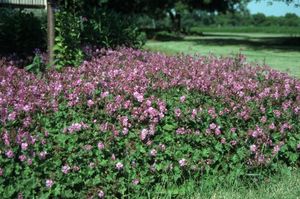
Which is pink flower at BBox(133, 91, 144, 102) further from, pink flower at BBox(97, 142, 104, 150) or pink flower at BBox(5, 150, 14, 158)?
pink flower at BBox(5, 150, 14, 158)

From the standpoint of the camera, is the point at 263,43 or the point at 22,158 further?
the point at 263,43

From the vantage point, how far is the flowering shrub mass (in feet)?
14.3

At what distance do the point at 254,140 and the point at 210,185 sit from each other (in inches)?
30.8

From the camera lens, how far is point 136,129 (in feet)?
16.4

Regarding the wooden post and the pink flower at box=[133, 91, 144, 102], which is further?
the wooden post

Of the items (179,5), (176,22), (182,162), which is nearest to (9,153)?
(182,162)

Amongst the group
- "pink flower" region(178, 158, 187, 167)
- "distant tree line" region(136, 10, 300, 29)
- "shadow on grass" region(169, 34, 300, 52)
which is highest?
"pink flower" region(178, 158, 187, 167)

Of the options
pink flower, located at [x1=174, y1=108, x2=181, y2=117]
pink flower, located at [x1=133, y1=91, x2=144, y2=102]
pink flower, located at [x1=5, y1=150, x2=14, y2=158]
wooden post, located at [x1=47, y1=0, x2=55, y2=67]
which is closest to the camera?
pink flower, located at [x1=5, y1=150, x2=14, y2=158]

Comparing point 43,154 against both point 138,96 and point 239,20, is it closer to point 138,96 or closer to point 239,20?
point 138,96

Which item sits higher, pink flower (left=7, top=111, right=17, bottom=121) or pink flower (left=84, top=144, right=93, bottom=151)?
pink flower (left=7, top=111, right=17, bottom=121)

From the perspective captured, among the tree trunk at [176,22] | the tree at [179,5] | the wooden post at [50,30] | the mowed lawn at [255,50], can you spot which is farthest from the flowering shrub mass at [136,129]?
the tree trunk at [176,22]

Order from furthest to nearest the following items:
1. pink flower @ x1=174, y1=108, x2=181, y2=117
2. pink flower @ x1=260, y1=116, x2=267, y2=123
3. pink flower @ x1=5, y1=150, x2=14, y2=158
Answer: pink flower @ x1=260, y1=116, x2=267, y2=123
pink flower @ x1=174, y1=108, x2=181, y2=117
pink flower @ x1=5, y1=150, x2=14, y2=158

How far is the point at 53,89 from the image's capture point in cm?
559

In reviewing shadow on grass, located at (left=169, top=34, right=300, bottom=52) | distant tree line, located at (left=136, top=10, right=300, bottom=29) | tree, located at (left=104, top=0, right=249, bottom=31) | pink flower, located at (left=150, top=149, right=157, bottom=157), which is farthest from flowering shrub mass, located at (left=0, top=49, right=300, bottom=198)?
distant tree line, located at (left=136, top=10, right=300, bottom=29)
